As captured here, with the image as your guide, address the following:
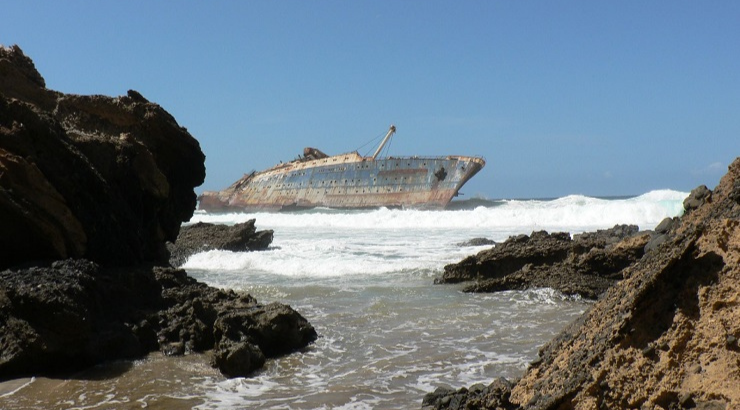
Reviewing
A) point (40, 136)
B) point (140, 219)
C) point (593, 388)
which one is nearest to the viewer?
point (593, 388)

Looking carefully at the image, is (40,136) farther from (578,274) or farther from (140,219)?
(578,274)

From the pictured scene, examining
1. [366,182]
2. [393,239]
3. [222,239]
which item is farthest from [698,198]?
[366,182]

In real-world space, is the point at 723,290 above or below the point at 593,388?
above

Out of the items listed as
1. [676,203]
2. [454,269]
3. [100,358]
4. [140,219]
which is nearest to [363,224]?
[676,203]

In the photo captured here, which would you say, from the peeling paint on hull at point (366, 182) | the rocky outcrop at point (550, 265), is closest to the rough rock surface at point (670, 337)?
the rocky outcrop at point (550, 265)

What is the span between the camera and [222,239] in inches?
693

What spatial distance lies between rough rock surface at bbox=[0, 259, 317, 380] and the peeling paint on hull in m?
35.5

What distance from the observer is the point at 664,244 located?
2.85 meters

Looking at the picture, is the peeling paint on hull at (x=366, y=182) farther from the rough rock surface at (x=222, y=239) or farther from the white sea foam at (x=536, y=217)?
the rough rock surface at (x=222, y=239)

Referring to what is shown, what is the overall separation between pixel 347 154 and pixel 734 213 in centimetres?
4342

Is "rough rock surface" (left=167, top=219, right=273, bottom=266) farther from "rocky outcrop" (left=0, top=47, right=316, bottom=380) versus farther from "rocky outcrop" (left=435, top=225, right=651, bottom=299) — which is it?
"rocky outcrop" (left=0, top=47, right=316, bottom=380)

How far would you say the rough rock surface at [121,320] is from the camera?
498 cm

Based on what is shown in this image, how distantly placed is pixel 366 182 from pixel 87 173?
3780 cm

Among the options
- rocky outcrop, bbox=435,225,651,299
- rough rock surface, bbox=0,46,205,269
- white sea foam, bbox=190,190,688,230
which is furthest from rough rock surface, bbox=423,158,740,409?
white sea foam, bbox=190,190,688,230
